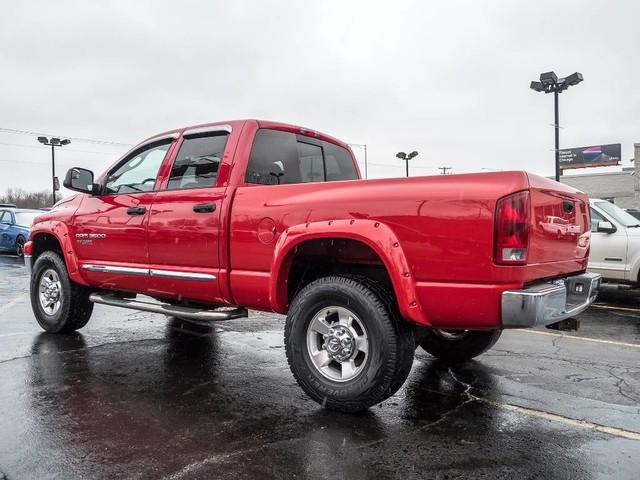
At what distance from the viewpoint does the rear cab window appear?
4.43 meters

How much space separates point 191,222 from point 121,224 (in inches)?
42.8

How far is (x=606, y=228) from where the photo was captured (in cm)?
838

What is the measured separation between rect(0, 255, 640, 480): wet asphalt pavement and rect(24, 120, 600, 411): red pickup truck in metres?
0.35

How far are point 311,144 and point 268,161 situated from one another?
2.38 feet

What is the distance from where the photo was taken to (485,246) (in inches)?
117

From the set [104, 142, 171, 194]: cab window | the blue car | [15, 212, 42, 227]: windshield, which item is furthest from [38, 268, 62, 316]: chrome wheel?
[15, 212, 42, 227]: windshield

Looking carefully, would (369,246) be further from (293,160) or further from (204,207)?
(293,160)

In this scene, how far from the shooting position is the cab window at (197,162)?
4.44 meters

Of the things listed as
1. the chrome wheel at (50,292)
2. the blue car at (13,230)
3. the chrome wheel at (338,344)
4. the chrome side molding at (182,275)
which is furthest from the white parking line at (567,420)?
the blue car at (13,230)

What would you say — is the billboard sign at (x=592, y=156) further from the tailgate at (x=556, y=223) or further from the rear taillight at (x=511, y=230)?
the rear taillight at (x=511, y=230)

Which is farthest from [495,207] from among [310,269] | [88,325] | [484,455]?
[88,325]

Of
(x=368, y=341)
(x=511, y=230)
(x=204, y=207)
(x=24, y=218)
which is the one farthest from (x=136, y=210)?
(x=24, y=218)

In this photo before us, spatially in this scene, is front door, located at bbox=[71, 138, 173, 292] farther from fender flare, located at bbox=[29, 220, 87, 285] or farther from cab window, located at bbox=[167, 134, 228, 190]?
cab window, located at bbox=[167, 134, 228, 190]

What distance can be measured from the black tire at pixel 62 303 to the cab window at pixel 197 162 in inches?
76.6
